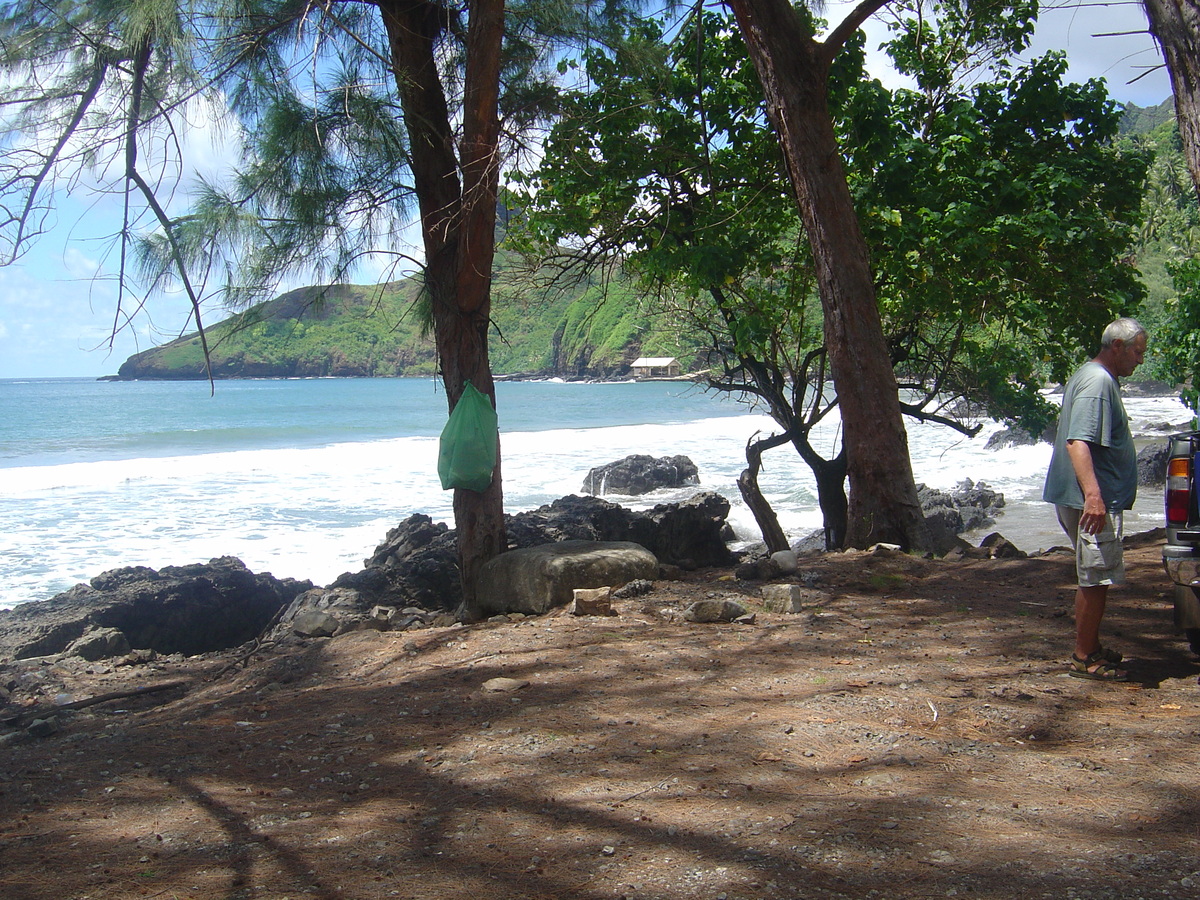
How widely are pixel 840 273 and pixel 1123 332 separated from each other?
3.36 meters

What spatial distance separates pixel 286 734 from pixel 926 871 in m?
2.80

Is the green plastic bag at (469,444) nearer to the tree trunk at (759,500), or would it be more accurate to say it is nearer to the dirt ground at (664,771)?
the dirt ground at (664,771)

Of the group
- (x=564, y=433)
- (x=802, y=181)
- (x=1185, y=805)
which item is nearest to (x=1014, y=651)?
(x=1185, y=805)

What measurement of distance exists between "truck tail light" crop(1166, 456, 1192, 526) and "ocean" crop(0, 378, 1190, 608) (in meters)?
6.78

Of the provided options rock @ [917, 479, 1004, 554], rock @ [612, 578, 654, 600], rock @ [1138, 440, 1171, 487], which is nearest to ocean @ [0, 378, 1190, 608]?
rock @ [917, 479, 1004, 554]

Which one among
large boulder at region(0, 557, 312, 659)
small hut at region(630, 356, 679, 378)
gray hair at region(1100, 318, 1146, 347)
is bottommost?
large boulder at region(0, 557, 312, 659)

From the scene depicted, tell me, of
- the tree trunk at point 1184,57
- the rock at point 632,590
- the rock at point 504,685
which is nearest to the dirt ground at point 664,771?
the rock at point 504,685

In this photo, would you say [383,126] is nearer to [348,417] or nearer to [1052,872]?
[1052,872]

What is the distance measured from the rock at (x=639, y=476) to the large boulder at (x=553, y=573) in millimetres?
14547

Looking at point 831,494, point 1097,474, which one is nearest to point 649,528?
point 831,494

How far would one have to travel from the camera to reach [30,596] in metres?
12.3

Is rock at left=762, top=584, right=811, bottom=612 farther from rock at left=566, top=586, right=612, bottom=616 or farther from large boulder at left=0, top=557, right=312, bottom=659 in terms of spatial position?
large boulder at left=0, top=557, right=312, bottom=659

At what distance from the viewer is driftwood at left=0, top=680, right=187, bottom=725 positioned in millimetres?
5434

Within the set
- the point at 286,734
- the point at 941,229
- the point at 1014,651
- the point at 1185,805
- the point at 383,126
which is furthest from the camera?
the point at 941,229
